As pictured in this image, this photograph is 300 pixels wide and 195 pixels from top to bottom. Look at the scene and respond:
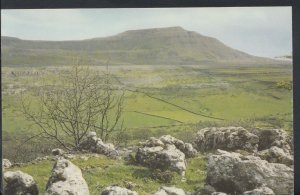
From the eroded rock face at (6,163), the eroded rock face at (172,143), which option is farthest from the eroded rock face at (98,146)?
the eroded rock face at (6,163)

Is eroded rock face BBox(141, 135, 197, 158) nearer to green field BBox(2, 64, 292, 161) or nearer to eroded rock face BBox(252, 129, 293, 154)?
green field BBox(2, 64, 292, 161)

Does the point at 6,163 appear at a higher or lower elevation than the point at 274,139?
lower

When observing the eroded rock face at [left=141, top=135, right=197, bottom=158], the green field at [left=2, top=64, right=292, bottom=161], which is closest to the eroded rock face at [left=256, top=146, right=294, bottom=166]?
the green field at [left=2, top=64, right=292, bottom=161]

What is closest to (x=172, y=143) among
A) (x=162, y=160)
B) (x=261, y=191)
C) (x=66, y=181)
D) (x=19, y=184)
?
(x=162, y=160)

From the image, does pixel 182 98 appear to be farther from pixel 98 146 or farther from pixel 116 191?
pixel 116 191

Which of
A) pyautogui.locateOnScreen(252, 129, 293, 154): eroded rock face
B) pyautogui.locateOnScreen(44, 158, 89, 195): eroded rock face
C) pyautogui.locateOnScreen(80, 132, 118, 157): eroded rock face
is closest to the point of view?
pyautogui.locateOnScreen(44, 158, 89, 195): eroded rock face

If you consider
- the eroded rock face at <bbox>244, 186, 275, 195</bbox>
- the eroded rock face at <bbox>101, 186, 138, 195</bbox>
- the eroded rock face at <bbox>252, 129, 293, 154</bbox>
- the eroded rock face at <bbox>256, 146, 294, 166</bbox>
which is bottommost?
the eroded rock face at <bbox>244, 186, 275, 195</bbox>

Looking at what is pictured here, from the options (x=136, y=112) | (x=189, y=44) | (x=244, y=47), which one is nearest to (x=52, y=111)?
(x=136, y=112)
